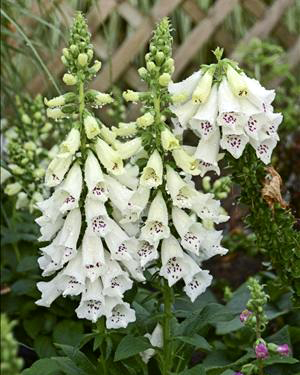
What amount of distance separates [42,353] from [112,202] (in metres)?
0.81

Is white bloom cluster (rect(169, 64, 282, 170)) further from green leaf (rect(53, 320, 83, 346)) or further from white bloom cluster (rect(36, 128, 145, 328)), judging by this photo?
green leaf (rect(53, 320, 83, 346))

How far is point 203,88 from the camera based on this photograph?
1.84 metres

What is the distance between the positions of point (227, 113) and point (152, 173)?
0.19 meters

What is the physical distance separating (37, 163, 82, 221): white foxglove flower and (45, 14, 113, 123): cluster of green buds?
0.08 meters

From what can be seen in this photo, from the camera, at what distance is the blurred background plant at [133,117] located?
2514 millimetres

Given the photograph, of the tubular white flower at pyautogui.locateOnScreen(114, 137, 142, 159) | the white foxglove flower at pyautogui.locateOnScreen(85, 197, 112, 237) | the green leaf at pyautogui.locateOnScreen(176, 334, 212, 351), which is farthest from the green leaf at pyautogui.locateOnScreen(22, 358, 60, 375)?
the tubular white flower at pyautogui.locateOnScreen(114, 137, 142, 159)

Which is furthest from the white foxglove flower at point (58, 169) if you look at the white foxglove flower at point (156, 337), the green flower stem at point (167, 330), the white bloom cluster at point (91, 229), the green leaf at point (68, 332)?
the green leaf at point (68, 332)

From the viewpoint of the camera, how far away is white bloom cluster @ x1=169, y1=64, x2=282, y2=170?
1827 millimetres

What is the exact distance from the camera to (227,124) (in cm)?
182

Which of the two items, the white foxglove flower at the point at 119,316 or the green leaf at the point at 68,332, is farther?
the green leaf at the point at 68,332

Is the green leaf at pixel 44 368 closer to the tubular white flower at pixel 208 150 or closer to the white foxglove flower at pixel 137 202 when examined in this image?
the white foxglove flower at pixel 137 202

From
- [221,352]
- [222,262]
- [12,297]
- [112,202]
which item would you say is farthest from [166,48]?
[222,262]

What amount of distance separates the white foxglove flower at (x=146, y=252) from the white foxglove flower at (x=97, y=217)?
0.29ft

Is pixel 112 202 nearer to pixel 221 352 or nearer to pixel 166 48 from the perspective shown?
pixel 166 48
